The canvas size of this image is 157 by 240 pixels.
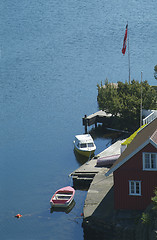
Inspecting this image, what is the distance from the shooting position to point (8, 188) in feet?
212

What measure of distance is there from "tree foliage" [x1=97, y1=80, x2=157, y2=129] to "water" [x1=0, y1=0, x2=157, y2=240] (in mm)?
6192

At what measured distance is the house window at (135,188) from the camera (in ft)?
150

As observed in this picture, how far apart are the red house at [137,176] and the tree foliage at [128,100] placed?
1276 inches

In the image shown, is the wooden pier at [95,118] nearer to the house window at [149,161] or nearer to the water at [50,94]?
the water at [50,94]

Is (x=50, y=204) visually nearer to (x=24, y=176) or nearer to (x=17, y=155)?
(x=24, y=176)

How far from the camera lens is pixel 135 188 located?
151 ft

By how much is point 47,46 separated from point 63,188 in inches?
4092

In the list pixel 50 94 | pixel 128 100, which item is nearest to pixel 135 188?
pixel 128 100

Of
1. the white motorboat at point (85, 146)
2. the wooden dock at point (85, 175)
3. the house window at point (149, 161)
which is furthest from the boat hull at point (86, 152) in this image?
the house window at point (149, 161)

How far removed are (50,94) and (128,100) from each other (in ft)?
121

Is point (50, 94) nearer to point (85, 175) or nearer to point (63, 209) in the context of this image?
point (85, 175)

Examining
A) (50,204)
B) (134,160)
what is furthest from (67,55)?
(134,160)

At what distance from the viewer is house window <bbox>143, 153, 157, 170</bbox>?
4503 cm

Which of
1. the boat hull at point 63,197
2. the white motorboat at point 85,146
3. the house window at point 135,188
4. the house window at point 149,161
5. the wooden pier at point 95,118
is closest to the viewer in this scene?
the house window at point 149,161
